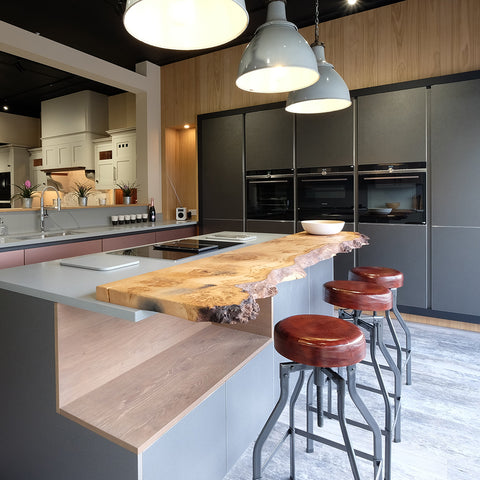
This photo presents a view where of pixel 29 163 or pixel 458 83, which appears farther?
pixel 29 163

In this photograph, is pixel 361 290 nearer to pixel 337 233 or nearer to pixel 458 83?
pixel 337 233

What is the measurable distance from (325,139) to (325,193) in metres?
0.55

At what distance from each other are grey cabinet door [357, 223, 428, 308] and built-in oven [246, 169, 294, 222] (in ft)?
3.00

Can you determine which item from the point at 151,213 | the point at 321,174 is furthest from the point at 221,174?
the point at 321,174

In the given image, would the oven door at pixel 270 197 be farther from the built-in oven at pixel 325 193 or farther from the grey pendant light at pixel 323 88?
the grey pendant light at pixel 323 88

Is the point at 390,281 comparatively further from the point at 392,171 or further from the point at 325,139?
the point at 325,139

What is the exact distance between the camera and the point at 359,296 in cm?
186

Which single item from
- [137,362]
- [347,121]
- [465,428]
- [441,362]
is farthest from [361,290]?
[347,121]

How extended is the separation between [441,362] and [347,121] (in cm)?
234

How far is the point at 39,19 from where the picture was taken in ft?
13.2

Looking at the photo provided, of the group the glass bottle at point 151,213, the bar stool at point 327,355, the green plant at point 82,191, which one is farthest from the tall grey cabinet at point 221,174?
the bar stool at point 327,355

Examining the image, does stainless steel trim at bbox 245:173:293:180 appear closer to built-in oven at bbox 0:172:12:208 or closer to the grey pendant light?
the grey pendant light

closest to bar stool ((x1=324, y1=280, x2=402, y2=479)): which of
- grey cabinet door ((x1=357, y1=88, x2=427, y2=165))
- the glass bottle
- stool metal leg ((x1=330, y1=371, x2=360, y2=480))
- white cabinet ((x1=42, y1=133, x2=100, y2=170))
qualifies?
stool metal leg ((x1=330, y1=371, x2=360, y2=480))

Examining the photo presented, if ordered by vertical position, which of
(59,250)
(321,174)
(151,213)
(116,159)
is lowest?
(59,250)
